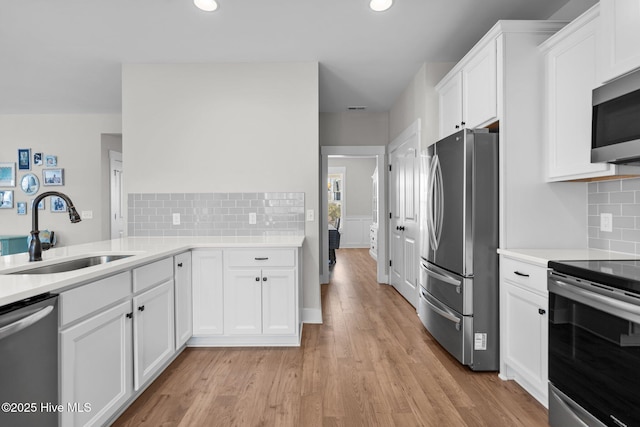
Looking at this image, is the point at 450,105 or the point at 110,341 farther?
the point at 450,105

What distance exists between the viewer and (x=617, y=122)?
5.14 ft

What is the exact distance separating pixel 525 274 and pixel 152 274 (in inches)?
88.7

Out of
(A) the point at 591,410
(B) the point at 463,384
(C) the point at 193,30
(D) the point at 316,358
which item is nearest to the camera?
(A) the point at 591,410

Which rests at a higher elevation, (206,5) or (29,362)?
(206,5)

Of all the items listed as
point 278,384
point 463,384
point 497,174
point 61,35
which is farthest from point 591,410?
point 61,35

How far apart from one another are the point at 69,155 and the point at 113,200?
0.89 metres

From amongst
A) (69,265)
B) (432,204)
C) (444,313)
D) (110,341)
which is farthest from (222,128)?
(444,313)

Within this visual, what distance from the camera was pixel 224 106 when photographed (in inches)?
132

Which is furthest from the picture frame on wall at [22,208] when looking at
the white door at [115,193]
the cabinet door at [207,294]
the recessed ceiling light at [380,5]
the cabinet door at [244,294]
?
the recessed ceiling light at [380,5]

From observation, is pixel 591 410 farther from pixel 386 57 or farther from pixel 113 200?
pixel 113 200

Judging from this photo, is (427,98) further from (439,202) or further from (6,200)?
(6,200)

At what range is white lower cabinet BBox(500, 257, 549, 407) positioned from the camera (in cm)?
184

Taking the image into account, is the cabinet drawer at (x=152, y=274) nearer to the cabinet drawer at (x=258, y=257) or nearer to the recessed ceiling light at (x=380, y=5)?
the cabinet drawer at (x=258, y=257)

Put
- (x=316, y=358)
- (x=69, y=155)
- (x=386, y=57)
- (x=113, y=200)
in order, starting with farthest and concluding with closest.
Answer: (x=113, y=200)
(x=69, y=155)
(x=386, y=57)
(x=316, y=358)
